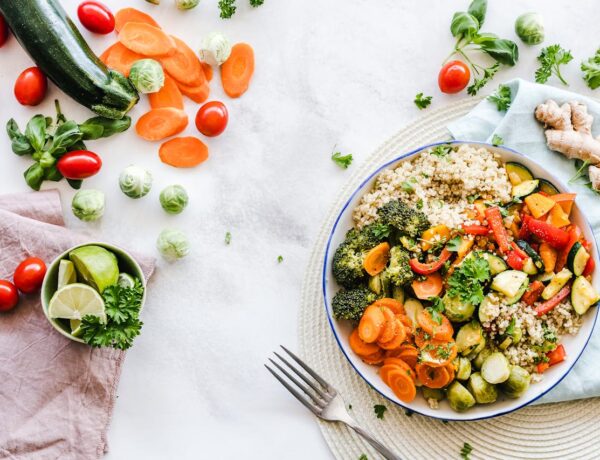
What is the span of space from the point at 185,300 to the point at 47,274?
2.67 feet

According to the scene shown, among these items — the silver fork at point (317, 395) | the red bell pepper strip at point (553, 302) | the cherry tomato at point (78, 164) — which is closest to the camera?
the red bell pepper strip at point (553, 302)

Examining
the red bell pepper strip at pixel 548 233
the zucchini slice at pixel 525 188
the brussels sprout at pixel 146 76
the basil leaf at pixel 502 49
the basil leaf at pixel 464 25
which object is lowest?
the red bell pepper strip at pixel 548 233

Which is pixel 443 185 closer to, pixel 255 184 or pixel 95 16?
pixel 255 184

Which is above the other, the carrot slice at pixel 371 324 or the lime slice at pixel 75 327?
the lime slice at pixel 75 327

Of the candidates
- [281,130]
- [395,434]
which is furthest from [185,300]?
[395,434]

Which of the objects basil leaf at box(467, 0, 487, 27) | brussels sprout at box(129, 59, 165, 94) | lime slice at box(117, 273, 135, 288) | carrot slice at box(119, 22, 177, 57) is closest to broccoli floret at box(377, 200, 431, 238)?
basil leaf at box(467, 0, 487, 27)

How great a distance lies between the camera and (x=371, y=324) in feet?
10.6

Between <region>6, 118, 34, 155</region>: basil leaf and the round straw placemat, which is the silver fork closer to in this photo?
the round straw placemat

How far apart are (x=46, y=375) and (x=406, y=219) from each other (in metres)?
2.26

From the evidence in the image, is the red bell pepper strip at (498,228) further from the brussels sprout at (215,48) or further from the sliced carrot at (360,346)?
the brussels sprout at (215,48)

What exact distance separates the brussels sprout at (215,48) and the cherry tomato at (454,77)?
1295 millimetres

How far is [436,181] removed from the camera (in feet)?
11.4

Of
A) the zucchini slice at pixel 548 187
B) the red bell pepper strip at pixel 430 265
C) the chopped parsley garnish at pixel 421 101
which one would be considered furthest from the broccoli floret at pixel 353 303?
the chopped parsley garnish at pixel 421 101

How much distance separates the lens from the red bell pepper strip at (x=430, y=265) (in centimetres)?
326
